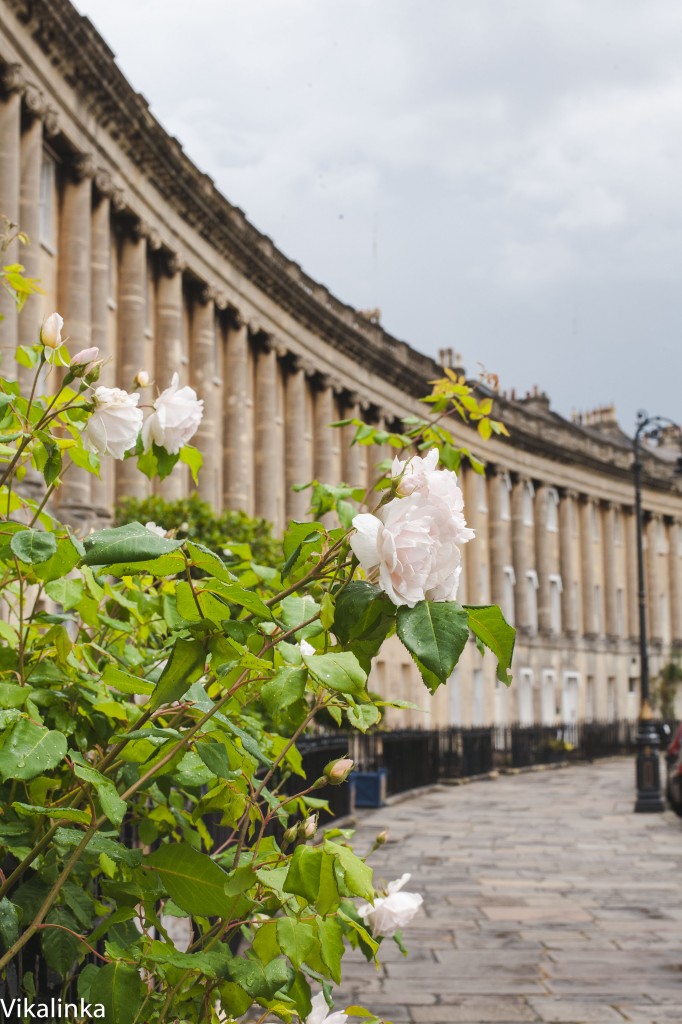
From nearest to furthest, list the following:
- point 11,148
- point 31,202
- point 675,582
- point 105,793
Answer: point 105,793, point 11,148, point 31,202, point 675,582

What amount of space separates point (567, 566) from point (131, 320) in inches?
1442

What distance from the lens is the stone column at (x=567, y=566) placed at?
5825 cm

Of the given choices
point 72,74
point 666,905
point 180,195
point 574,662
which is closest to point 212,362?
point 180,195

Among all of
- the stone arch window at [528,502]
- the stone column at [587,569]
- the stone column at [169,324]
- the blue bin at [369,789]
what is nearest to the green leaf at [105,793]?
the blue bin at [369,789]

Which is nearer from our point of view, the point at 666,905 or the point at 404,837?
the point at 666,905

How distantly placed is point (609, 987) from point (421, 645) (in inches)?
263

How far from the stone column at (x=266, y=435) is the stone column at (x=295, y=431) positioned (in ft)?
5.14

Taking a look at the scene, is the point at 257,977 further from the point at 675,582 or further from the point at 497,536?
the point at 675,582

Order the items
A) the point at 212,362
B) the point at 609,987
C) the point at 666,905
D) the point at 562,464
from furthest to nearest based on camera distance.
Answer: the point at 562,464, the point at 212,362, the point at 666,905, the point at 609,987

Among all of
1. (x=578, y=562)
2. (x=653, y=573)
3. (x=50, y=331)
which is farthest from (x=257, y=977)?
(x=653, y=573)

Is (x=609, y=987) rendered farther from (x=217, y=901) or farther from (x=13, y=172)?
(x=13, y=172)

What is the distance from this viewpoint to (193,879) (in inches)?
97.6

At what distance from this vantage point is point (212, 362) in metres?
30.5

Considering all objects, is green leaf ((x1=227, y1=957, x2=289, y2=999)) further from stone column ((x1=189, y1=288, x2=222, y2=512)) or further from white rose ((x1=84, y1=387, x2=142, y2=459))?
stone column ((x1=189, y1=288, x2=222, y2=512))
